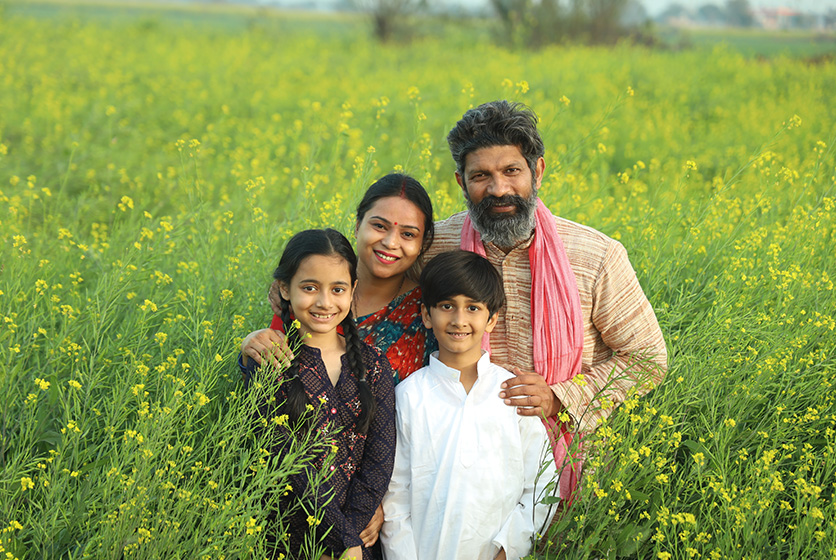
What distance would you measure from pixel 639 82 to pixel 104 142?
8.00 metres

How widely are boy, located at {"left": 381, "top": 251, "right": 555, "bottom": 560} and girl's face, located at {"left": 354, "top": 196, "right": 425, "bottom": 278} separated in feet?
0.65

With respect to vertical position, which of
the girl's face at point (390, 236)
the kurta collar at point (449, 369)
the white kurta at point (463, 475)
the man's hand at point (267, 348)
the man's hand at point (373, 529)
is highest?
the girl's face at point (390, 236)

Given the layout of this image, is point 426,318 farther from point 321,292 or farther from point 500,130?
point 500,130

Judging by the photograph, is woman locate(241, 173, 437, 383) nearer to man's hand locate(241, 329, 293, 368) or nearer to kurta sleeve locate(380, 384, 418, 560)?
man's hand locate(241, 329, 293, 368)

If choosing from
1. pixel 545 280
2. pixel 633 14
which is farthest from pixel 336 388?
pixel 633 14

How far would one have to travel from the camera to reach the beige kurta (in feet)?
9.00

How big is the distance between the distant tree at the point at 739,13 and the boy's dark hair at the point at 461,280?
18.4 m

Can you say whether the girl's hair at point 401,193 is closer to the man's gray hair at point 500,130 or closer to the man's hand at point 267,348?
the man's gray hair at point 500,130

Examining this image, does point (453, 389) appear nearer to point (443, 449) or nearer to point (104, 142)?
point (443, 449)

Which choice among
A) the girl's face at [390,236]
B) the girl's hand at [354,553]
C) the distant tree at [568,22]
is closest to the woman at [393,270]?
the girl's face at [390,236]

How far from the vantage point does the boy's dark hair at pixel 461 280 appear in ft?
8.44

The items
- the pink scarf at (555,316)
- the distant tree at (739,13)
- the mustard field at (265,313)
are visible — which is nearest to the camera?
the mustard field at (265,313)

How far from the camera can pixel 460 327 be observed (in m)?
2.53

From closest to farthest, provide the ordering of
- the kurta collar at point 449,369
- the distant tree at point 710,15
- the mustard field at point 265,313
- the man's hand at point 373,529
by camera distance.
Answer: the mustard field at point 265,313
the man's hand at point 373,529
the kurta collar at point 449,369
the distant tree at point 710,15
